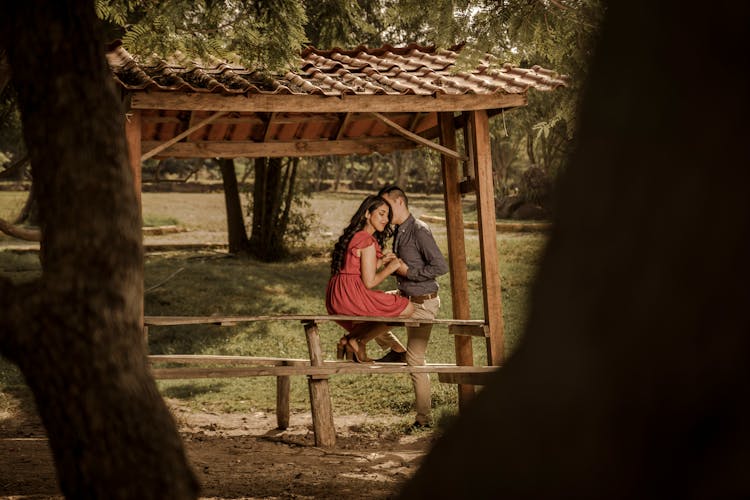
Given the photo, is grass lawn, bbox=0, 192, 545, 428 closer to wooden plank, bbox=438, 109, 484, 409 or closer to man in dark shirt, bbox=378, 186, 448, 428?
wooden plank, bbox=438, 109, 484, 409

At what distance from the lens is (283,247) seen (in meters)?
20.5

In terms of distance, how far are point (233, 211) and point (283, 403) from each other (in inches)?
463

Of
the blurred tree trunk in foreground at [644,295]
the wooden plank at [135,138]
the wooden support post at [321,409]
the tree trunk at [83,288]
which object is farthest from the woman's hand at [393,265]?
the blurred tree trunk in foreground at [644,295]

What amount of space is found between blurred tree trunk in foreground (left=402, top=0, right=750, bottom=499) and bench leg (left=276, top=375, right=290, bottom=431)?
7.59m

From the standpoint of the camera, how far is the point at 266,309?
15828mm

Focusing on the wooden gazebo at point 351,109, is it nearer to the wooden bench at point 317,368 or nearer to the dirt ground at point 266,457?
the wooden bench at point 317,368

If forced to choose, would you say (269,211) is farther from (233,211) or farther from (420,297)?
(420,297)

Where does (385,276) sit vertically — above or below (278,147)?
below

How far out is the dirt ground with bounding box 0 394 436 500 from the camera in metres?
6.30

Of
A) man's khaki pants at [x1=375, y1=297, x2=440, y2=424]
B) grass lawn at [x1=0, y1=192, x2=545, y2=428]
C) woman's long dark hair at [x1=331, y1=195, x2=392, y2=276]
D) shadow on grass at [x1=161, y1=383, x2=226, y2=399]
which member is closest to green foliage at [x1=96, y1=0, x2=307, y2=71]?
woman's long dark hair at [x1=331, y1=195, x2=392, y2=276]

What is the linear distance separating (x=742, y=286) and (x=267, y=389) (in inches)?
407

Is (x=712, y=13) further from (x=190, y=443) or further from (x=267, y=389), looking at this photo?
(x=267, y=389)

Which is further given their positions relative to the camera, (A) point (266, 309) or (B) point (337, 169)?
(B) point (337, 169)

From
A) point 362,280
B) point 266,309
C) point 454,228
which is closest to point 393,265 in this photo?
point 362,280
